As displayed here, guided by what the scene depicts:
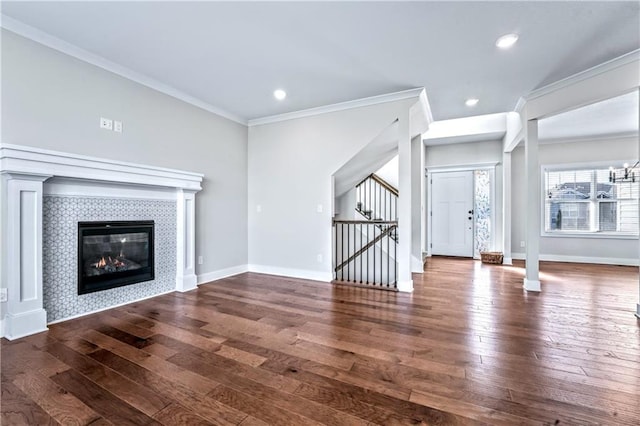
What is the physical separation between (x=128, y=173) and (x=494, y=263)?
260 inches

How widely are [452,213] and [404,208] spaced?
3.64m

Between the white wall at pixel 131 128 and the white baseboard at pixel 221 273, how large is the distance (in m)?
0.06

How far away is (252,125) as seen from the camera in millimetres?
5051

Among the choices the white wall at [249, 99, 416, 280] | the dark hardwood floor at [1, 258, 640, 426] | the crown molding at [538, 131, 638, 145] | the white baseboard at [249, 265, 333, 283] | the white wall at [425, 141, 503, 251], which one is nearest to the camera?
the dark hardwood floor at [1, 258, 640, 426]

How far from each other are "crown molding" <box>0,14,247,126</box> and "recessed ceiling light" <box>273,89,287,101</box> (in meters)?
1.09

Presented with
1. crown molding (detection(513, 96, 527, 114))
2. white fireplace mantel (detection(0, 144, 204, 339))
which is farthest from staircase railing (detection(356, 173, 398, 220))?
white fireplace mantel (detection(0, 144, 204, 339))

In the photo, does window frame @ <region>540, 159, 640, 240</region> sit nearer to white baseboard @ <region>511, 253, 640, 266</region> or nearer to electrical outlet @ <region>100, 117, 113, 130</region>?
white baseboard @ <region>511, 253, 640, 266</region>

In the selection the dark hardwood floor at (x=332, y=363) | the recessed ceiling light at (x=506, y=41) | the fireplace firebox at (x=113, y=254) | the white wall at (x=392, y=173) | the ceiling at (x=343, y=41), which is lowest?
the dark hardwood floor at (x=332, y=363)

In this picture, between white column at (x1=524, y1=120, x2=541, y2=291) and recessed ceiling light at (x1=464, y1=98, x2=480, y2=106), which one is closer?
white column at (x1=524, y1=120, x2=541, y2=291)

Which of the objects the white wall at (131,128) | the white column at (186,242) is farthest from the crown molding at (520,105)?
the white column at (186,242)

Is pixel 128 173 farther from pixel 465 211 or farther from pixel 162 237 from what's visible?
pixel 465 211

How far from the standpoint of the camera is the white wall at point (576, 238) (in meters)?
5.89

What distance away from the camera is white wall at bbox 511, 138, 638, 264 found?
19.3 feet

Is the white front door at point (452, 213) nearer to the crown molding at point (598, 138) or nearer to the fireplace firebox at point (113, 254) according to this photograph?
the crown molding at point (598, 138)
